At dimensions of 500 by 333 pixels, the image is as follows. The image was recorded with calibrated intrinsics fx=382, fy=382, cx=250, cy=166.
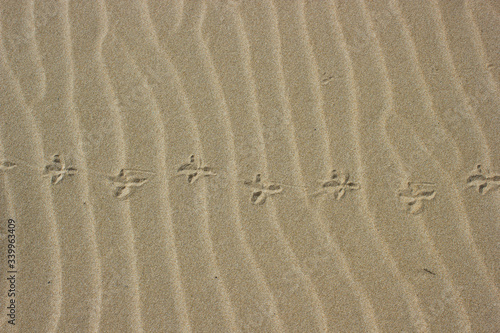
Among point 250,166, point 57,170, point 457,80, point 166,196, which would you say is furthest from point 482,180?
point 57,170

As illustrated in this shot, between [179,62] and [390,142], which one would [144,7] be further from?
[390,142]

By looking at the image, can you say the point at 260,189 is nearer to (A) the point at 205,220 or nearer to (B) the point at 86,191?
(A) the point at 205,220

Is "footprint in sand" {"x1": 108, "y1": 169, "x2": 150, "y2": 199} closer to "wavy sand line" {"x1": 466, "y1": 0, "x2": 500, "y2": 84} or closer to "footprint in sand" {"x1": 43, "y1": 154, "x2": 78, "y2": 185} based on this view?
"footprint in sand" {"x1": 43, "y1": 154, "x2": 78, "y2": 185}

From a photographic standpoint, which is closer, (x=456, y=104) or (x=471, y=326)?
(x=471, y=326)

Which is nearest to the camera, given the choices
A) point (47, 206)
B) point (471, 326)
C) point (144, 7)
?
point (471, 326)

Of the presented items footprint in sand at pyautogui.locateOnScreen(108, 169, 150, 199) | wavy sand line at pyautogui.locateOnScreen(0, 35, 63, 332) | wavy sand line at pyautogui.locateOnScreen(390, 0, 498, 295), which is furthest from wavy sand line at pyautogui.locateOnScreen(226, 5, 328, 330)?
wavy sand line at pyautogui.locateOnScreen(0, 35, 63, 332)

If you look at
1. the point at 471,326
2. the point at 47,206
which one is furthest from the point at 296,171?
the point at 47,206
